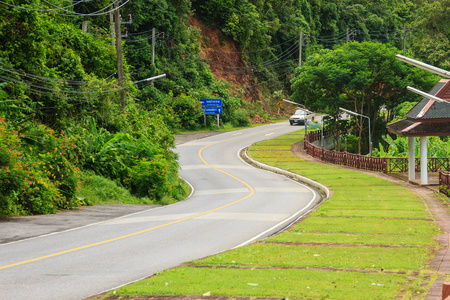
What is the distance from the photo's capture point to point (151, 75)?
67.9 meters

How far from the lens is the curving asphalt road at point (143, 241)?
11.2 metres

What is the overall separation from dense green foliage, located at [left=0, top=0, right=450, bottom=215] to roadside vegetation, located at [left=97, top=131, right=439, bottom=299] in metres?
10.5

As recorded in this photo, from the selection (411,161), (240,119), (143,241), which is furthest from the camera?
(240,119)

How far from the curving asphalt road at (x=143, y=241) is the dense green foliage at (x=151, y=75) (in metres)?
3.66

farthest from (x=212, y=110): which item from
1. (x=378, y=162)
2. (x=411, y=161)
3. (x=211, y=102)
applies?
(x=411, y=161)

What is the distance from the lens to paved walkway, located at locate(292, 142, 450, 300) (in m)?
10.2

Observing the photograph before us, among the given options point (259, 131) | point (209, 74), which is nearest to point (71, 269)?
point (259, 131)

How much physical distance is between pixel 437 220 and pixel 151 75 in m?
52.3

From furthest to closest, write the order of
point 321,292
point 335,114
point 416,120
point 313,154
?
point 335,114 → point 313,154 → point 416,120 → point 321,292

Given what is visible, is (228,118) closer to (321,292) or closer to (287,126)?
(287,126)

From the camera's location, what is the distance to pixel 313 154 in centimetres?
5359

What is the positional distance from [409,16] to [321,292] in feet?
413

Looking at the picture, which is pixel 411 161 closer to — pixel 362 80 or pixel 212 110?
pixel 362 80

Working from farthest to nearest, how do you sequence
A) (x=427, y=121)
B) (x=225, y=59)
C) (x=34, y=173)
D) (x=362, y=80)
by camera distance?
(x=225, y=59) < (x=362, y=80) < (x=427, y=121) < (x=34, y=173)
